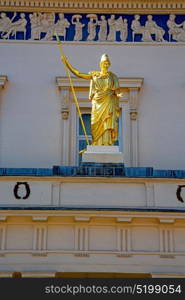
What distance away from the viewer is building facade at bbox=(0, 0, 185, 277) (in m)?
10.3

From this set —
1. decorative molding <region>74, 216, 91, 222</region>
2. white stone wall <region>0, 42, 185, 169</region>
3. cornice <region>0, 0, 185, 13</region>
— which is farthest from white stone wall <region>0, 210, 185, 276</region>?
cornice <region>0, 0, 185, 13</region>

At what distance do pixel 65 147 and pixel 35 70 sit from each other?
2.07m

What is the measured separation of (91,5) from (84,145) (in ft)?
11.6

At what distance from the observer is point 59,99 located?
45.3ft

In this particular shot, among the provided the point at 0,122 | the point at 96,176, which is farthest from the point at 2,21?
the point at 96,176

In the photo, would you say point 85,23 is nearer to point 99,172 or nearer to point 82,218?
point 99,172

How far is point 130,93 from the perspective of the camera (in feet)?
45.4

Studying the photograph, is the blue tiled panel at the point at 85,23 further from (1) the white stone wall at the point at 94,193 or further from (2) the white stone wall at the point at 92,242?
(2) the white stone wall at the point at 92,242

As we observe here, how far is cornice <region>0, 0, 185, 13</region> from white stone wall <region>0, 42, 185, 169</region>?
96 cm

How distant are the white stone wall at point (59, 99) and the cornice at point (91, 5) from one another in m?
0.96

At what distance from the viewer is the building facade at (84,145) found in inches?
407

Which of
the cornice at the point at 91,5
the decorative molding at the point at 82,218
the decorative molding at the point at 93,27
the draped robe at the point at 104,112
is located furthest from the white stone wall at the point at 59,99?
the decorative molding at the point at 82,218

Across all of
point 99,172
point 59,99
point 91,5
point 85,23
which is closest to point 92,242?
point 99,172

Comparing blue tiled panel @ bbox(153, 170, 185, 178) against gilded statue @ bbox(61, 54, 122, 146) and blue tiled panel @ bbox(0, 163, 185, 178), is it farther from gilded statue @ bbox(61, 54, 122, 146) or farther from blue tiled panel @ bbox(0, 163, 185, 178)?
gilded statue @ bbox(61, 54, 122, 146)
